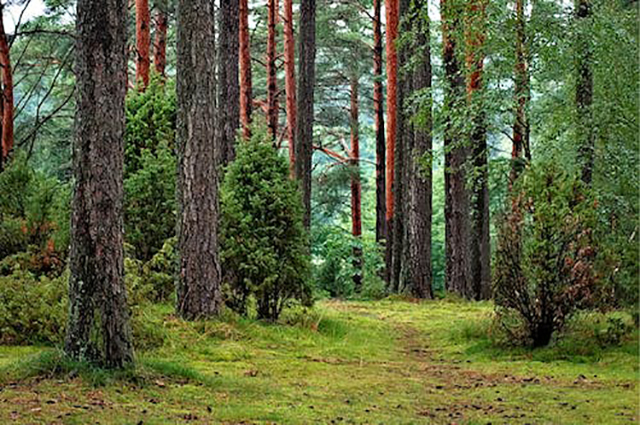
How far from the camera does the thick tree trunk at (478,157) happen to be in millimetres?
11398

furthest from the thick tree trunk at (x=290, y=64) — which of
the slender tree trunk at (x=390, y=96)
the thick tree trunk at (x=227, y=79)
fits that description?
the thick tree trunk at (x=227, y=79)

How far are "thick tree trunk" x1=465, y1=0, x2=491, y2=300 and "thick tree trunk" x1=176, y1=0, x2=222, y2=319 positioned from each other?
348 centimetres

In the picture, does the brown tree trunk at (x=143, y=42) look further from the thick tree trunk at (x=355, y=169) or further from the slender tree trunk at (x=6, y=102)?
the thick tree trunk at (x=355, y=169)

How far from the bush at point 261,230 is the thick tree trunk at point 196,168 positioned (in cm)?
66

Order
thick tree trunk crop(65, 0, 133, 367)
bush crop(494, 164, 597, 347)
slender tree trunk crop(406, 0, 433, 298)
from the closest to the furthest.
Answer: thick tree trunk crop(65, 0, 133, 367) → bush crop(494, 164, 597, 347) → slender tree trunk crop(406, 0, 433, 298)

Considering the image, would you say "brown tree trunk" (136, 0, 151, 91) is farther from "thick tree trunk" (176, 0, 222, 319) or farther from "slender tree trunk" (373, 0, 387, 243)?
"slender tree trunk" (373, 0, 387, 243)

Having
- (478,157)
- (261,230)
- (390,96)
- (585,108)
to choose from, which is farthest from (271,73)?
(585,108)

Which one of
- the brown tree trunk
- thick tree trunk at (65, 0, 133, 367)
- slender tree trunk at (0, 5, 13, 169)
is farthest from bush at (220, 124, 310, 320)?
slender tree trunk at (0, 5, 13, 169)

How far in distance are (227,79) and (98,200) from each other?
30.9 ft

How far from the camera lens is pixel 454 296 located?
59.9 feet

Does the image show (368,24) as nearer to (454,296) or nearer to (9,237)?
(454,296)

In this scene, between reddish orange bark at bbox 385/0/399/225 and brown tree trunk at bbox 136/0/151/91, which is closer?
brown tree trunk at bbox 136/0/151/91

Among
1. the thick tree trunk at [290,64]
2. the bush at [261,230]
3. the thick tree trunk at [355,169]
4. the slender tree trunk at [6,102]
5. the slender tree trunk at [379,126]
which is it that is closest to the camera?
the bush at [261,230]

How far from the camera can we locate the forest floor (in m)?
5.82
